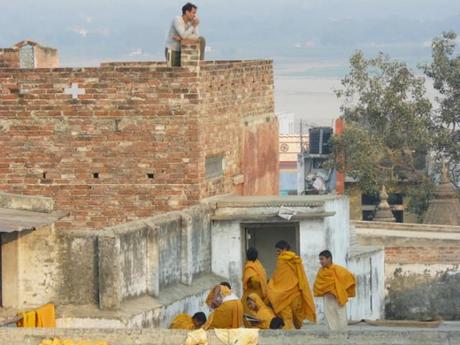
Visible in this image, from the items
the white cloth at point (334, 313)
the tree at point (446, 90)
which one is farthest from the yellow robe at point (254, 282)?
the tree at point (446, 90)

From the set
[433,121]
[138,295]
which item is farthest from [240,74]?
[433,121]

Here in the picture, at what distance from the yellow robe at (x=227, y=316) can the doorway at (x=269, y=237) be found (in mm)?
6026

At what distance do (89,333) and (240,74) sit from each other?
9789mm

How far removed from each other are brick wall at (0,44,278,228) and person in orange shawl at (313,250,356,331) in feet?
14.6

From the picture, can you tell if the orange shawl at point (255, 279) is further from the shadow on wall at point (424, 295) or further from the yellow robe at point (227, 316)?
the shadow on wall at point (424, 295)

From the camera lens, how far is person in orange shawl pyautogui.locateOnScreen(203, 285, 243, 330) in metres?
18.8

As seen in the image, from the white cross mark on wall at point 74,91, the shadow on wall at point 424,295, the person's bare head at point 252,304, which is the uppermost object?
the white cross mark on wall at point 74,91

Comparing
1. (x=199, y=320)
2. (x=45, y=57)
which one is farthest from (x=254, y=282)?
(x=45, y=57)

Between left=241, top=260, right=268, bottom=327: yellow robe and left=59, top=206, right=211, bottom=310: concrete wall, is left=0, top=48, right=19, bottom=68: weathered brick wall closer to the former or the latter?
left=59, top=206, right=211, bottom=310: concrete wall

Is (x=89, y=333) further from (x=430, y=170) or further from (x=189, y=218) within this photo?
(x=430, y=170)

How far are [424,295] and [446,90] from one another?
1575 centimetres

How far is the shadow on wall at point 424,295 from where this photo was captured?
31.1 meters

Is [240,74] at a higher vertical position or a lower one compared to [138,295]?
higher

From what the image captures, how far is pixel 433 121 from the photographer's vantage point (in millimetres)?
46750
